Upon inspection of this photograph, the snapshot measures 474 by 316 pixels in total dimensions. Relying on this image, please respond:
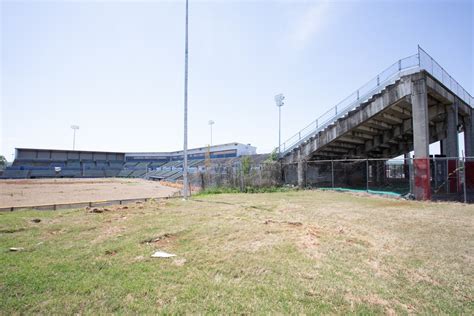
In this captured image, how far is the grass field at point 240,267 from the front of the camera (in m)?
3.14

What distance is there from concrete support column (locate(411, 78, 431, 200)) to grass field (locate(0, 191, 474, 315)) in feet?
20.6

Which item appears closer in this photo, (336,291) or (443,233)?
(336,291)

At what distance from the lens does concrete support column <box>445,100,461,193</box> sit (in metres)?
15.8

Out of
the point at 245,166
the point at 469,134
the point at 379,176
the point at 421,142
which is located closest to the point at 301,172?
the point at 245,166

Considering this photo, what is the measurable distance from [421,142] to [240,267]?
14.1m

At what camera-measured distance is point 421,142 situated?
13.2 meters

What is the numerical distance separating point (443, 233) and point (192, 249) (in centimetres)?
685

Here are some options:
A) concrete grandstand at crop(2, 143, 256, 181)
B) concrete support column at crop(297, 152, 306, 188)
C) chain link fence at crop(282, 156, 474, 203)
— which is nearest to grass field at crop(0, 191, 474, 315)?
chain link fence at crop(282, 156, 474, 203)

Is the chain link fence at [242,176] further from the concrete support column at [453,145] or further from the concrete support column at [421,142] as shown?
the concrete support column at [453,145]

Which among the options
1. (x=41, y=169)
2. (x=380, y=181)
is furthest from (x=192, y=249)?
(x=41, y=169)

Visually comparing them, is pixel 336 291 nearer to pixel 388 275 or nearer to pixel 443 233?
pixel 388 275

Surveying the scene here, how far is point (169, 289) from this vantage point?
347 cm

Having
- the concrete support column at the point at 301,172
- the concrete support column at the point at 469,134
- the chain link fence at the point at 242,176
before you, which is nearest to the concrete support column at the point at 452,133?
the concrete support column at the point at 469,134

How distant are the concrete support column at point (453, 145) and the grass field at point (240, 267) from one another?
11399 mm
